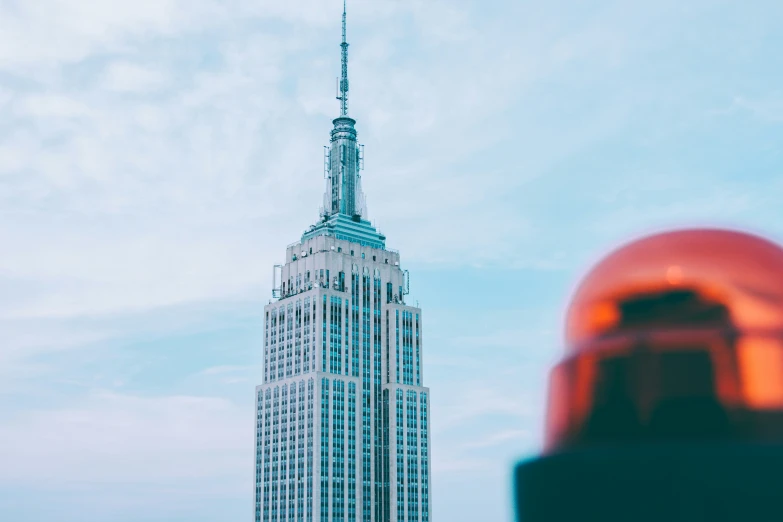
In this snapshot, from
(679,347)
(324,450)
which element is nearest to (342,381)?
(324,450)

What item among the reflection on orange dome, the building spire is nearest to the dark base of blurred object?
the reflection on orange dome

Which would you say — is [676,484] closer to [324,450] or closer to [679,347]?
[679,347]

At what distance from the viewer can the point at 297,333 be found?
16675cm

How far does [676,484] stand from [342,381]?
503 feet

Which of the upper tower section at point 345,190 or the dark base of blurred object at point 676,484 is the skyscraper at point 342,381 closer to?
the upper tower section at point 345,190

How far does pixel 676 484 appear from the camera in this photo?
1148 centimetres

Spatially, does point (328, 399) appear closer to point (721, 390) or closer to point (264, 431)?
point (264, 431)

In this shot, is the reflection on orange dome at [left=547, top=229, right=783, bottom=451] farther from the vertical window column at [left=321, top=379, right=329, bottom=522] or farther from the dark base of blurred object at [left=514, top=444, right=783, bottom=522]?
the vertical window column at [left=321, top=379, right=329, bottom=522]

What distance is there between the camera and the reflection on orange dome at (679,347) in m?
11.8

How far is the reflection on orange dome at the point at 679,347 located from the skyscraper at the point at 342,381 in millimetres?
145180

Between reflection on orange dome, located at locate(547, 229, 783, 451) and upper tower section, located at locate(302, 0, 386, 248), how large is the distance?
537 ft

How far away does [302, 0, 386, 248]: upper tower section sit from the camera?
583ft

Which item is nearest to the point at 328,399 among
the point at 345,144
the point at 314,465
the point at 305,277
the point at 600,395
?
the point at 314,465

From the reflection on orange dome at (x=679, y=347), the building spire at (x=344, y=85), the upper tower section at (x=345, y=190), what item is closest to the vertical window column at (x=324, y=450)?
the upper tower section at (x=345, y=190)
